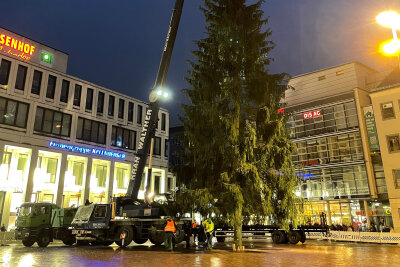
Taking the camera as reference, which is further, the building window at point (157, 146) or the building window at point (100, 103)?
the building window at point (157, 146)

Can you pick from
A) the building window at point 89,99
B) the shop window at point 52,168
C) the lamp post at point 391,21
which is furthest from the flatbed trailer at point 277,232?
the building window at point 89,99

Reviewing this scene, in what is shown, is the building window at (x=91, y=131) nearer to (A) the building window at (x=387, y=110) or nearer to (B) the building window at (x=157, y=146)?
(B) the building window at (x=157, y=146)

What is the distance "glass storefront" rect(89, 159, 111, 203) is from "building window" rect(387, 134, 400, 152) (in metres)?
33.2

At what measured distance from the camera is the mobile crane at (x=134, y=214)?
1955 centimetres

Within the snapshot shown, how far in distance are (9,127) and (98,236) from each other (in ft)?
70.0

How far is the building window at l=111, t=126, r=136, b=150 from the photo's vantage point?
4434cm

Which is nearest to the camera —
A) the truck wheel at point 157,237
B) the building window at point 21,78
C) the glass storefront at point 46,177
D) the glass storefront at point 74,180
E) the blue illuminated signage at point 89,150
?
the truck wheel at point 157,237

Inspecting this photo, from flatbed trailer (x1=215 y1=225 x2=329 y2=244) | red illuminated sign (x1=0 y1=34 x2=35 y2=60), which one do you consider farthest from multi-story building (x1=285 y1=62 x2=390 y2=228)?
red illuminated sign (x1=0 y1=34 x2=35 y2=60)

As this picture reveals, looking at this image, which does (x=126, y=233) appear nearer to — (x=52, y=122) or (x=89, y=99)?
(x=52, y=122)

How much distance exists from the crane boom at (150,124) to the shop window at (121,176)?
1001 inches

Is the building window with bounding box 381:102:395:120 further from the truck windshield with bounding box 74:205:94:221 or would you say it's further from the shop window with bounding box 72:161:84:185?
the shop window with bounding box 72:161:84:185

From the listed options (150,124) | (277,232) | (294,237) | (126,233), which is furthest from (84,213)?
(294,237)

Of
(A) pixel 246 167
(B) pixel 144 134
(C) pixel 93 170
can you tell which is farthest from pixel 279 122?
(C) pixel 93 170

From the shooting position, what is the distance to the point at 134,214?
816 inches
